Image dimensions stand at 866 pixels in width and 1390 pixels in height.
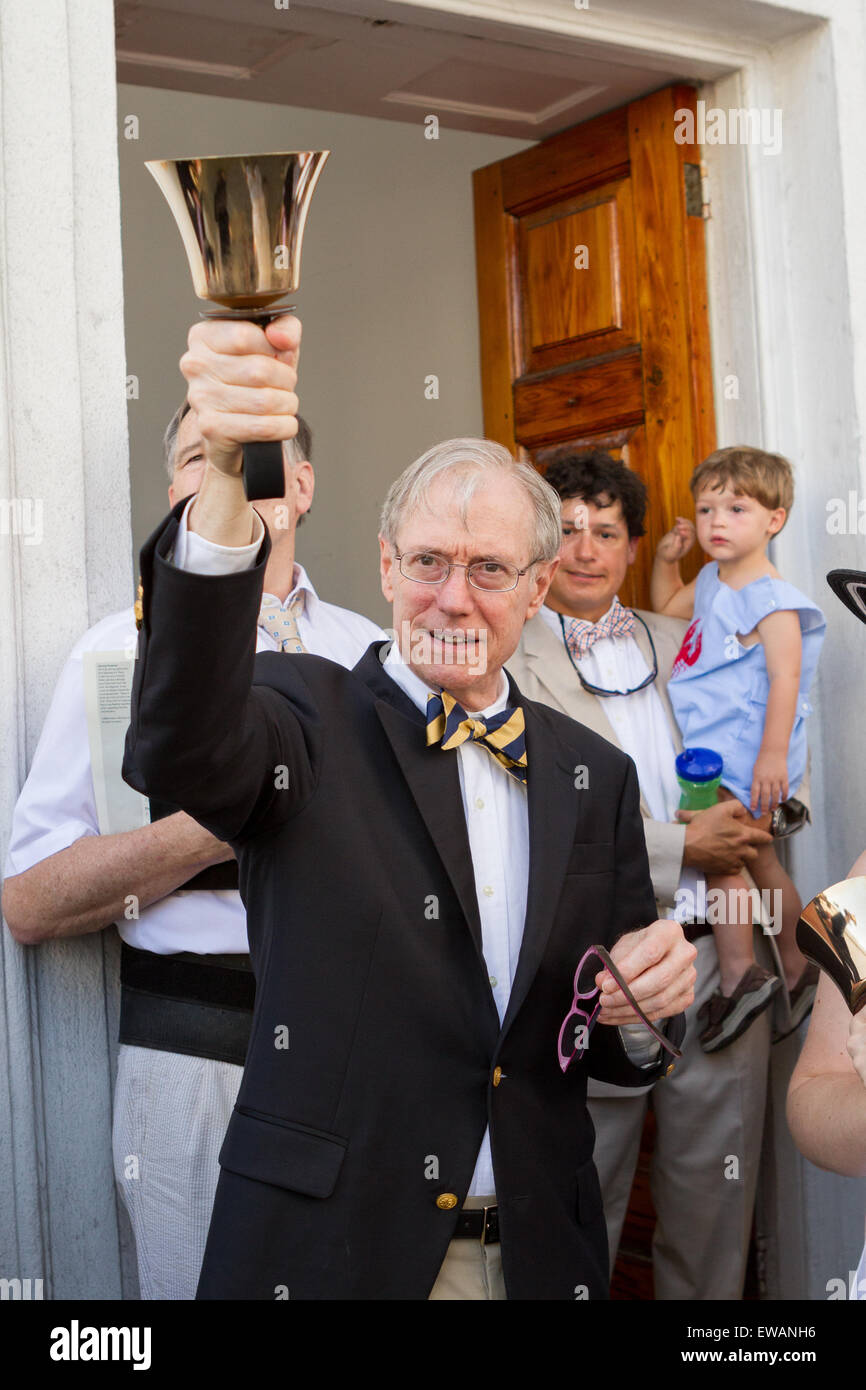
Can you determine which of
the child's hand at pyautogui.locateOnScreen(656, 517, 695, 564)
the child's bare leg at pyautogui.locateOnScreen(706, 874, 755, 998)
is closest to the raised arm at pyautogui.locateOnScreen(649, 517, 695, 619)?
the child's hand at pyautogui.locateOnScreen(656, 517, 695, 564)

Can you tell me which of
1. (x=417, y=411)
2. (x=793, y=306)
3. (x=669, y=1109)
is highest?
(x=417, y=411)

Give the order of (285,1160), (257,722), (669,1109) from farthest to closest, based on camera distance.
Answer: (669,1109) → (285,1160) → (257,722)

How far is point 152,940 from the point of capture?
2.49m

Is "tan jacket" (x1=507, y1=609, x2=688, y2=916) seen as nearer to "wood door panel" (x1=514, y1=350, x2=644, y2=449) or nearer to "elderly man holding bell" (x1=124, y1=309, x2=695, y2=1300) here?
"wood door panel" (x1=514, y1=350, x2=644, y2=449)

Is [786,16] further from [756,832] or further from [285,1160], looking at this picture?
[285,1160]

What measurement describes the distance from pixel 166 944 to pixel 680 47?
9.20 feet

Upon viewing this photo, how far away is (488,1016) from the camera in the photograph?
194 centimetres

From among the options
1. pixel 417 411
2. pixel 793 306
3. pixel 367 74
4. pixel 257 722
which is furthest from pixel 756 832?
pixel 417 411

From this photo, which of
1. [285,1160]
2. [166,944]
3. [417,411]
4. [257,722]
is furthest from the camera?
[417,411]

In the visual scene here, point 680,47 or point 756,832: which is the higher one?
point 680,47

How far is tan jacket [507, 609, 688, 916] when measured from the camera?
10.8ft

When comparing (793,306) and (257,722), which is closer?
(257,722)

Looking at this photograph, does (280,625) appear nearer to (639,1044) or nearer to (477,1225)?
(639,1044)

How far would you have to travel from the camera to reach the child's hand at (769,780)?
3.55m
